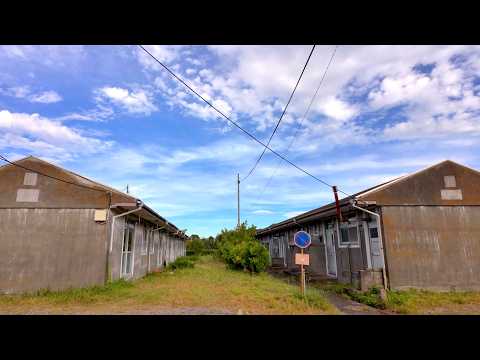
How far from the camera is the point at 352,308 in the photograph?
773cm

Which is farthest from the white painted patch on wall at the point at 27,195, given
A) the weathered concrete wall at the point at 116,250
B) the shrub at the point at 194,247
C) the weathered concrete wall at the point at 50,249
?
the shrub at the point at 194,247

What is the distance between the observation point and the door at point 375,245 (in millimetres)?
9820

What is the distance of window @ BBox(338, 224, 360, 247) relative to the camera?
37.2 ft

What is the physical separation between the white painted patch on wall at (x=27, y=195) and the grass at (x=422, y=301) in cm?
1053

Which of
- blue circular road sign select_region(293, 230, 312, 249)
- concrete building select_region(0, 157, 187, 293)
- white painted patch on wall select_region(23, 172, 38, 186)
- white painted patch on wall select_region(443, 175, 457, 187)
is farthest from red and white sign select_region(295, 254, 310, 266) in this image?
white painted patch on wall select_region(23, 172, 38, 186)

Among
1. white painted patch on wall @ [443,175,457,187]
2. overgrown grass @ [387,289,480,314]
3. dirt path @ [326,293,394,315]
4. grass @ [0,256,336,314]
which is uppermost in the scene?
white painted patch on wall @ [443,175,457,187]

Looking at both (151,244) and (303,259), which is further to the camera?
(151,244)

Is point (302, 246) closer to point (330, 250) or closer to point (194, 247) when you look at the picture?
point (330, 250)

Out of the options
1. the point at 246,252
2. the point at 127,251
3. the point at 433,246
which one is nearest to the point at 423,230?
the point at 433,246

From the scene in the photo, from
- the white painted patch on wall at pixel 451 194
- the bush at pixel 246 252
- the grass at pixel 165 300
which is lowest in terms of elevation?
the grass at pixel 165 300

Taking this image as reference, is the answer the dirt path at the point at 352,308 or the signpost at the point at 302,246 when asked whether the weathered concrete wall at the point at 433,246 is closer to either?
the dirt path at the point at 352,308

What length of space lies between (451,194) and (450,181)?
0.43 metres

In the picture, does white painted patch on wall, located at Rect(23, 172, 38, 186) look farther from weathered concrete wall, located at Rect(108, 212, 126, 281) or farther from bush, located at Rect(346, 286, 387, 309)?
bush, located at Rect(346, 286, 387, 309)
